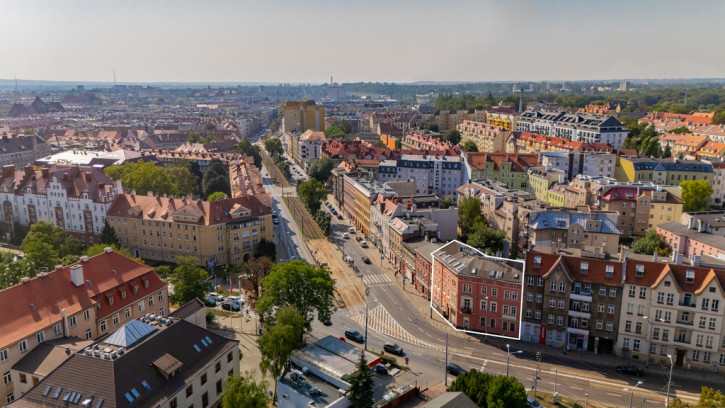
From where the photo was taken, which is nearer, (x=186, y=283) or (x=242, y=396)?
(x=242, y=396)

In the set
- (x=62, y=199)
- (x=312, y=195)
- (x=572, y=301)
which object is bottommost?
(x=572, y=301)

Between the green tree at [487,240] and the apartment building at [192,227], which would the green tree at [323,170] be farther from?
the green tree at [487,240]

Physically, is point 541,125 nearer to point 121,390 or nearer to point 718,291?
point 718,291

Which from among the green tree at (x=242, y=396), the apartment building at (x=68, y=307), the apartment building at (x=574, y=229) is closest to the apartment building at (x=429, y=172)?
the apartment building at (x=574, y=229)

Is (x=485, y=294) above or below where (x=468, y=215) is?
below

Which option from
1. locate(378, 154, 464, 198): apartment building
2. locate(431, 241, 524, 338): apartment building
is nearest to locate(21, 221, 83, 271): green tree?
locate(431, 241, 524, 338): apartment building

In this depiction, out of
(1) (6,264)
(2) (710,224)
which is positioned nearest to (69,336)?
(1) (6,264)

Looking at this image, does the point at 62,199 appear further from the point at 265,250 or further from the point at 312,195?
the point at 312,195

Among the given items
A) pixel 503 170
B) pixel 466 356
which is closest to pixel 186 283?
pixel 466 356
